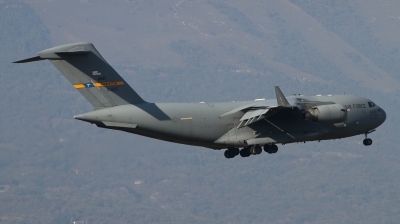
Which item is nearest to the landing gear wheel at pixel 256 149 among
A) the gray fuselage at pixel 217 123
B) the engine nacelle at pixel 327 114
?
the gray fuselage at pixel 217 123

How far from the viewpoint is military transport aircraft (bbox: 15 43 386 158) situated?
3556 cm

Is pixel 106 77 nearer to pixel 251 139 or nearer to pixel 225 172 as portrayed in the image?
pixel 251 139

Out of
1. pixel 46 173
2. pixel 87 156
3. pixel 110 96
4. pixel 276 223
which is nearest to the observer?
pixel 110 96

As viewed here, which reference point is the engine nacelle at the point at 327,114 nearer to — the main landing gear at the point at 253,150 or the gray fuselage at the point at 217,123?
the gray fuselage at the point at 217,123

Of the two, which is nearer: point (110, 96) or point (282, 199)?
point (110, 96)

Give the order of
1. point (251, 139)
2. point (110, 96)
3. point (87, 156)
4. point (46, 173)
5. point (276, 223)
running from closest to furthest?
point (110, 96) → point (251, 139) → point (87, 156) → point (46, 173) → point (276, 223)

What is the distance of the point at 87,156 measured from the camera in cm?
7675

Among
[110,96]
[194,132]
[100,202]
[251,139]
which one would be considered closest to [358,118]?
[251,139]

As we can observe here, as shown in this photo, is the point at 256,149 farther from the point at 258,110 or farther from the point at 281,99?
the point at 281,99

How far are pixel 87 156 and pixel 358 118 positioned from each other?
1559 inches

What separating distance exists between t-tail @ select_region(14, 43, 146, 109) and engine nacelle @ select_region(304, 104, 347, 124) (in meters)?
7.14

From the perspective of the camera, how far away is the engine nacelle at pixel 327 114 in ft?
123

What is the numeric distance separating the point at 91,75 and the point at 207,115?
17.0ft

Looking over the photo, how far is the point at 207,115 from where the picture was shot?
3781 centimetres
